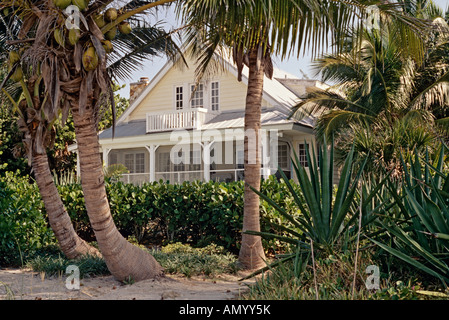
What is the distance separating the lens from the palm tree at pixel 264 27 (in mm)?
5965

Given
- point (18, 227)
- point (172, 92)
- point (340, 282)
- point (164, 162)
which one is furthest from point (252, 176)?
point (164, 162)

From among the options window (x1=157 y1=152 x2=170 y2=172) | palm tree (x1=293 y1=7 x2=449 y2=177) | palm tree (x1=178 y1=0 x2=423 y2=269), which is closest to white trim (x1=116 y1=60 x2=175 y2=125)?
window (x1=157 y1=152 x2=170 y2=172)

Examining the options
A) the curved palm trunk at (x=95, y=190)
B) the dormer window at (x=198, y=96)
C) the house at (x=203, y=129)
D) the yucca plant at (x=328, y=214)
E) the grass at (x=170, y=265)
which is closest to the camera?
the yucca plant at (x=328, y=214)

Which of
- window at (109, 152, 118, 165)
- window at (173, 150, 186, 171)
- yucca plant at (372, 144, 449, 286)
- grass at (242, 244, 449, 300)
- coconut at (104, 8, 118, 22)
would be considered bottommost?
grass at (242, 244, 449, 300)

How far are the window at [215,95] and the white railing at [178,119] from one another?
0.89 meters

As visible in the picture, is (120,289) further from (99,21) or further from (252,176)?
(99,21)

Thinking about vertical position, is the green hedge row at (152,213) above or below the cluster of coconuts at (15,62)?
below

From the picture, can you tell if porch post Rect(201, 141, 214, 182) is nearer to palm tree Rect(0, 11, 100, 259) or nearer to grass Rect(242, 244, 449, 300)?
palm tree Rect(0, 11, 100, 259)

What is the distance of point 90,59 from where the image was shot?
19.8 feet

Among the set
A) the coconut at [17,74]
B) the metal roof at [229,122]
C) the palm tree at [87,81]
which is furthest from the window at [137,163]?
the palm tree at [87,81]

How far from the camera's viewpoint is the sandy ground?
588 centimetres

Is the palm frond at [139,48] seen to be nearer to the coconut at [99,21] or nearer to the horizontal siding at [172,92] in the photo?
the coconut at [99,21]

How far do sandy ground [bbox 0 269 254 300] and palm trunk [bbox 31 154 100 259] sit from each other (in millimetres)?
990

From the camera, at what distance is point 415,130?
36.6 ft
